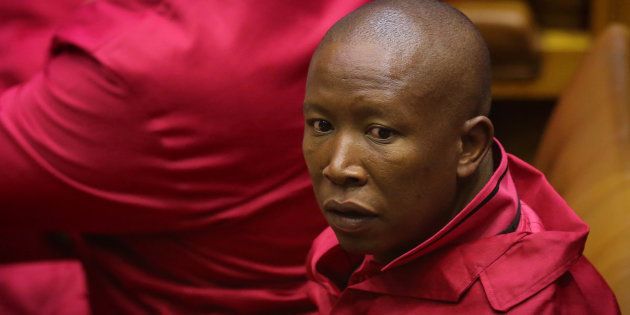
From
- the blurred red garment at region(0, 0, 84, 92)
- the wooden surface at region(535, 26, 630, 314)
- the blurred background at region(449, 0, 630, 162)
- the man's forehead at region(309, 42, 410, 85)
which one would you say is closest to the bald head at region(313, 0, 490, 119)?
the man's forehead at region(309, 42, 410, 85)

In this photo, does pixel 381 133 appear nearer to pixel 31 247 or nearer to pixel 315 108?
pixel 315 108

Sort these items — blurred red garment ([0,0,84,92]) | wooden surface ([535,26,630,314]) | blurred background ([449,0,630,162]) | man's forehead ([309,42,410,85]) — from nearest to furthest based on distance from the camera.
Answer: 1. man's forehead ([309,42,410,85])
2. wooden surface ([535,26,630,314])
3. blurred red garment ([0,0,84,92])
4. blurred background ([449,0,630,162])

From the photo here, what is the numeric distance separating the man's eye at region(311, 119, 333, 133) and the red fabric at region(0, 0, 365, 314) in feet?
1.10

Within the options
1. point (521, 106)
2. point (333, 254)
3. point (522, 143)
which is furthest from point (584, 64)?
point (521, 106)

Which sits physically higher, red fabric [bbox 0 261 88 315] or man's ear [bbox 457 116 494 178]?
man's ear [bbox 457 116 494 178]

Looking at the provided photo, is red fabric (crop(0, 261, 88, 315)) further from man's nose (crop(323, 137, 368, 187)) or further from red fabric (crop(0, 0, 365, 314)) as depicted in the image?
man's nose (crop(323, 137, 368, 187))

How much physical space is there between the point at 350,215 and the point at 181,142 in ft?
1.40

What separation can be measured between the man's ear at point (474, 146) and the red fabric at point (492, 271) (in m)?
0.03

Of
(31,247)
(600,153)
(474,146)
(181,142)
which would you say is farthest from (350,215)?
(31,247)

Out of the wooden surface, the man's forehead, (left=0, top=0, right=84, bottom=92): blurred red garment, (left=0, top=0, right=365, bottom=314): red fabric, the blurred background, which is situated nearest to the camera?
the man's forehead

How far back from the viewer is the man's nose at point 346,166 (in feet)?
2.90

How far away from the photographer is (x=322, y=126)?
0.93 metres

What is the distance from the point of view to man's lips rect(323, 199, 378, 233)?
2.94 feet

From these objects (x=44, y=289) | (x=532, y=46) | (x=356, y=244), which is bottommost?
(x=532, y=46)
